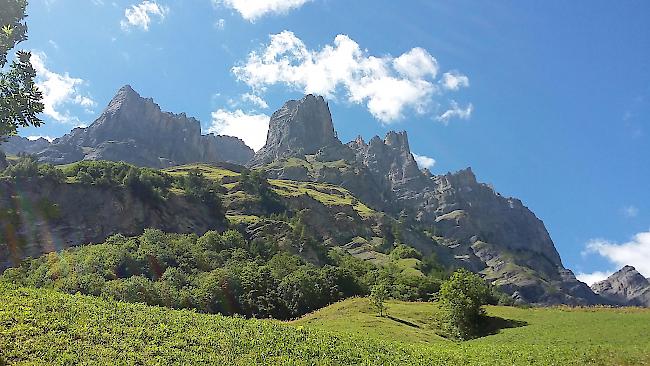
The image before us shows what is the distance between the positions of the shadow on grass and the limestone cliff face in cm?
11761

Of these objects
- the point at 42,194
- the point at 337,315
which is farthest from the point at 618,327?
the point at 42,194

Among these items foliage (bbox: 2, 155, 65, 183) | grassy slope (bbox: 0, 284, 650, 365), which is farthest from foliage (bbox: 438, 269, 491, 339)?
foliage (bbox: 2, 155, 65, 183)

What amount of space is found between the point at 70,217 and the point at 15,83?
467 feet

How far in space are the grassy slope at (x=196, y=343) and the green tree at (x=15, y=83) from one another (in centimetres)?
1021

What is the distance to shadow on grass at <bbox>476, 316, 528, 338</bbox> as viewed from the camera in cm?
5838

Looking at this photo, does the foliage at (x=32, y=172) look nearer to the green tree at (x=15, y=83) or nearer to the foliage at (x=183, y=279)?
the foliage at (x=183, y=279)

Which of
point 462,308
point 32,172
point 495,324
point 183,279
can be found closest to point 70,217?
point 32,172

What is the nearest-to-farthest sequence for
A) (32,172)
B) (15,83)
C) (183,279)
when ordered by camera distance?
(15,83), (183,279), (32,172)

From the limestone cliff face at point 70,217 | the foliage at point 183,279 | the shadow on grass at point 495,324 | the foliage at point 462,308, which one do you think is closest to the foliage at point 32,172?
the limestone cliff face at point 70,217

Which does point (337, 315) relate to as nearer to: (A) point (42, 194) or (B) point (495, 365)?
(B) point (495, 365)

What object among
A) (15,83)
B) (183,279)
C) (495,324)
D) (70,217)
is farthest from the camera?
(70,217)

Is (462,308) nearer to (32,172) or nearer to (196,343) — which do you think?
(196,343)

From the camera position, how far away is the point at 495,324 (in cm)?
6156

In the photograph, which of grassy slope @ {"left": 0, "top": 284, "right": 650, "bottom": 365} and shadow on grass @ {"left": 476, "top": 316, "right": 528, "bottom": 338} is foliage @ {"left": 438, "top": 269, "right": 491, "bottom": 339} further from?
grassy slope @ {"left": 0, "top": 284, "right": 650, "bottom": 365}
